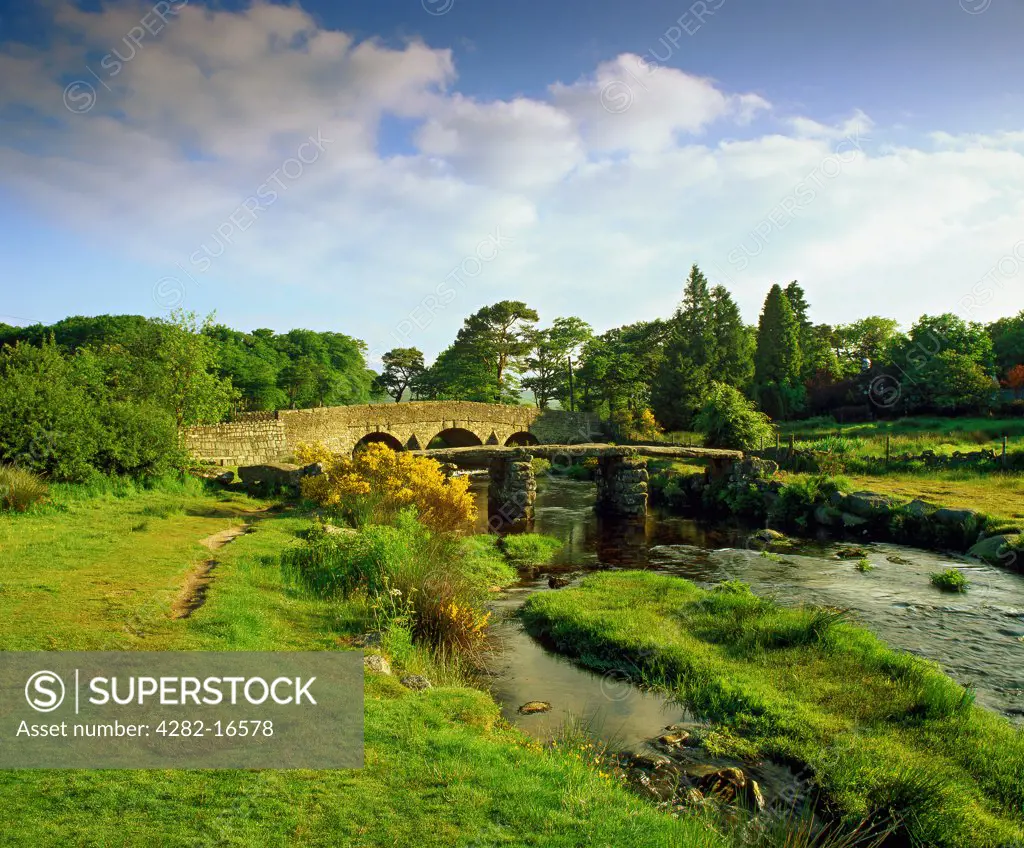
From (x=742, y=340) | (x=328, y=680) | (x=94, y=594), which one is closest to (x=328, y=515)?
(x=94, y=594)

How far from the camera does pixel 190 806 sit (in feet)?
16.1

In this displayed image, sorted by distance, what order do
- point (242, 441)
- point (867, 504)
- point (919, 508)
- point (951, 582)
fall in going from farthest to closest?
point (242, 441), point (867, 504), point (919, 508), point (951, 582)

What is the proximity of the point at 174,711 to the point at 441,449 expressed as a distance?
21189 millimetres

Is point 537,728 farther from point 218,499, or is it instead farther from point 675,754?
point 218,499

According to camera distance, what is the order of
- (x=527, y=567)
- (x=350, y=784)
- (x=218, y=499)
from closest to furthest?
(x=350, y=784) → (x=527, y=567) → (x=218, y=499)

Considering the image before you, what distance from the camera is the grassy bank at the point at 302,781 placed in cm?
471

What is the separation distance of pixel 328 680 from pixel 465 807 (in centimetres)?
300

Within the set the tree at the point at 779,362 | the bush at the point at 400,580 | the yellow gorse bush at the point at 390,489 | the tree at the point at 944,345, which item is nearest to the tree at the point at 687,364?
the tree at the point at 779,362

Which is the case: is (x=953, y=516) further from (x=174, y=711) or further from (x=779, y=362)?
(x=779, y=362)

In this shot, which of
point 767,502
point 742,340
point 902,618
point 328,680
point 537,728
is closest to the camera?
point 328,680

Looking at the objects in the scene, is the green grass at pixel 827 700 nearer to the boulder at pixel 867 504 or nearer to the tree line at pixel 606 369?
the boulder at pixel 867 504

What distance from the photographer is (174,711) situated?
6.40 metres

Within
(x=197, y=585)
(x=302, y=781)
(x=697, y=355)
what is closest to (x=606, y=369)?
(x=697, y=355)

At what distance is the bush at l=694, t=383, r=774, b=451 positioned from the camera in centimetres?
3703
